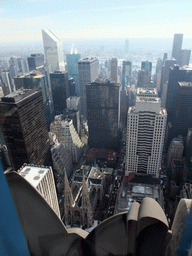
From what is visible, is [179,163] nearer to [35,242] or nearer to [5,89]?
[35,242]

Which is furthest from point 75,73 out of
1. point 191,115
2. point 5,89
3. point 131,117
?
point 131,117

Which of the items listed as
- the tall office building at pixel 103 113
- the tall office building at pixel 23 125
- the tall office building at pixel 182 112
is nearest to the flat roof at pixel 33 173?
the tall office building at pixel 23 125

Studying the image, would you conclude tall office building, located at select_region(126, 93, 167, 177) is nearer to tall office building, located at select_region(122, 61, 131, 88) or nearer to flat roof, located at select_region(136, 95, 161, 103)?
flat roof, located at select_region(136, 95, 161, 103)

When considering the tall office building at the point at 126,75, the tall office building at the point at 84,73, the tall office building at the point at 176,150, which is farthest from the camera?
the tall office building at the point at 126,75

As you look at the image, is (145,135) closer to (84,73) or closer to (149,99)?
(149,99)

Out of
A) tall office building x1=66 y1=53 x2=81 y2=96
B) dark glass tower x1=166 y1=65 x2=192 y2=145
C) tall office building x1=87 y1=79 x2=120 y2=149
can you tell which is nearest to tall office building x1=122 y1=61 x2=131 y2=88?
tall office building x1=66 y1=53 x2=81 y2=96

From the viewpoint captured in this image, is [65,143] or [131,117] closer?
[131,117]

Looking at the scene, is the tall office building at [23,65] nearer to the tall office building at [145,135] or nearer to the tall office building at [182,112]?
the tall office building at [182,112]
